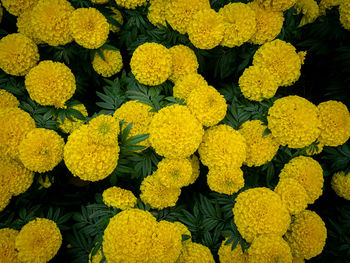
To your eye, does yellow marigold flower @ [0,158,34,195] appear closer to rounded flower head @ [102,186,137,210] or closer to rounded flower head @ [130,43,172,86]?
rounded flower head @ [102,186,137,210]

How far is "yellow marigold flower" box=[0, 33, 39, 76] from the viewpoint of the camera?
2.31 metres

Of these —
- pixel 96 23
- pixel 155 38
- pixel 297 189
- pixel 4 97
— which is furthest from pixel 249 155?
pixel 4 97

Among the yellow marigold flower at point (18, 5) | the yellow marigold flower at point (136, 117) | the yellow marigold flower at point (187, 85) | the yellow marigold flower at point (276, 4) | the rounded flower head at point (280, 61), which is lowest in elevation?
the yellow marigold flower at point (136, 117)

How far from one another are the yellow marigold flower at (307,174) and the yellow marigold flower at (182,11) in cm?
160

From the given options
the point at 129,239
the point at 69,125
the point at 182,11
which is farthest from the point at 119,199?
the point at 182,11

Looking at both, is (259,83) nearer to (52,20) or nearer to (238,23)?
(238,23)

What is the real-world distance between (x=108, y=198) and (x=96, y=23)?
1.52 meters

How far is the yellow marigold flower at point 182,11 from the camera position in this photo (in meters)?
2.42

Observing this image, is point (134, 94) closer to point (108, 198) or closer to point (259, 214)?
point (108, 198)

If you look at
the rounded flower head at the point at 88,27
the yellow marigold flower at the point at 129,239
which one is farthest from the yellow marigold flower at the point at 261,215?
the rounded flower head at the point at 88,27

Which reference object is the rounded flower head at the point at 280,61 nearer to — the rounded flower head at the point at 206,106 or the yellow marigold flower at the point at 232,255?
the rounded flower head at the point at 206,106

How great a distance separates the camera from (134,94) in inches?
97.3

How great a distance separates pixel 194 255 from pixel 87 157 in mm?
1078

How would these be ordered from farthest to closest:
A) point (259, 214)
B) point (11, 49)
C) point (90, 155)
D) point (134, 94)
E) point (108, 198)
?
point (134, 94) → point (11, 49) → point (108, 198) → point (259, 214) → point (90, 155)
